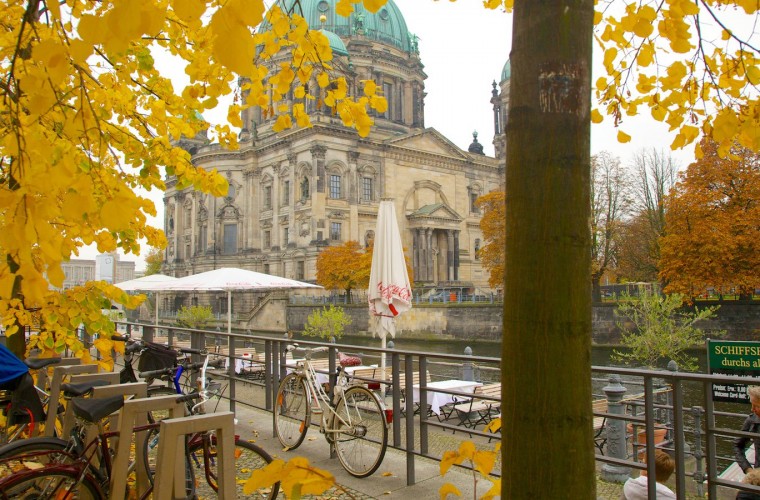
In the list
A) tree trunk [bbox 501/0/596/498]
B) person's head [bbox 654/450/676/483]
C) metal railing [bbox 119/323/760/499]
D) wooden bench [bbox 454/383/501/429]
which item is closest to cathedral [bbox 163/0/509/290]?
wooden bench [bbox 454/383/501/429]

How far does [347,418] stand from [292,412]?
1056 mm

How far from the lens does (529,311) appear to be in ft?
6.39

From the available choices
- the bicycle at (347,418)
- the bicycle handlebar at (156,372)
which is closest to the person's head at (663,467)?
the bicycle at (347,418)

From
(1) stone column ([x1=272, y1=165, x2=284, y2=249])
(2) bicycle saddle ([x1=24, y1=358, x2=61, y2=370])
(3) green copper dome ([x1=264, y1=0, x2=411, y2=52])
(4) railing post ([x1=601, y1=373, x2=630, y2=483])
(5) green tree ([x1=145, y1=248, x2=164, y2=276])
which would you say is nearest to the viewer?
(2) bicycle saddle ([x1=24, y1=358, x2=61, y2=370])

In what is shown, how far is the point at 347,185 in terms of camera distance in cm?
5969

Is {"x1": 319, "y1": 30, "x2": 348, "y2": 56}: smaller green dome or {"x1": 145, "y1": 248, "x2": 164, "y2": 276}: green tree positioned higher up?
{"x1": 319, "y1": 30, "x2": 348, "y2": 56}: smaller green dome

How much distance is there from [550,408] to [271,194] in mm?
63030

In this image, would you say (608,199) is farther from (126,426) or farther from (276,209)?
(126,426)

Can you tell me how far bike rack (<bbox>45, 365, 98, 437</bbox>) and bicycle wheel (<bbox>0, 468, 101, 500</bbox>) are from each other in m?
1.99

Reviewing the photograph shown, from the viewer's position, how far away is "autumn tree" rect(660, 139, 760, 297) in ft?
97.3

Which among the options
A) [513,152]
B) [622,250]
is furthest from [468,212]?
[513,152]

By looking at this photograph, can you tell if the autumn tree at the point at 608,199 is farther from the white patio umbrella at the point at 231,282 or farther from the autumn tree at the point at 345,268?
the white patio umbrella at the point at 231,282

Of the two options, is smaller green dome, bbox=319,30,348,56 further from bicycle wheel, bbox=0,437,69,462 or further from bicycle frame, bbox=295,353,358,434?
bicycle wheel, bbox=0,437,69,462

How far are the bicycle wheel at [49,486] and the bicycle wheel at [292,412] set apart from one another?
116 inches
